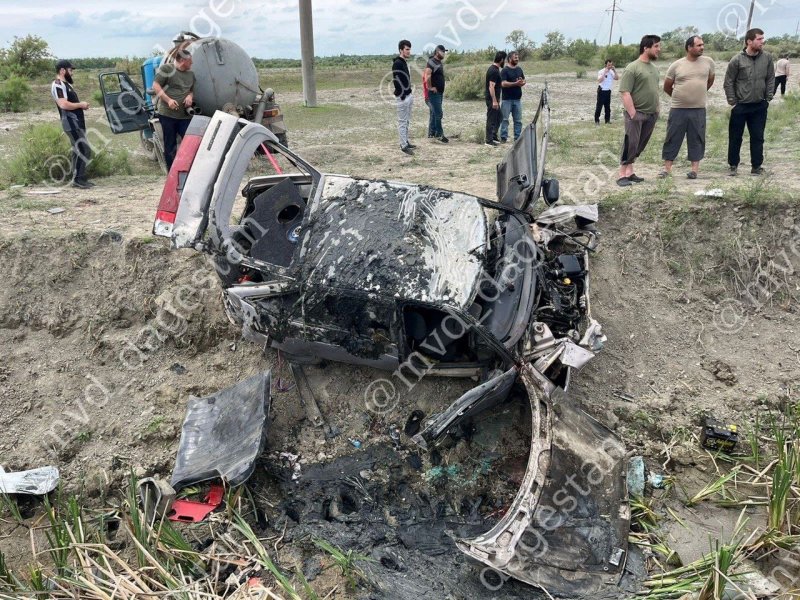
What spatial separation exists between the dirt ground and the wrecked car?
0.46 m

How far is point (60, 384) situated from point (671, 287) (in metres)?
5.81

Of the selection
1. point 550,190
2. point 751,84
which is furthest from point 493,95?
point 550,190

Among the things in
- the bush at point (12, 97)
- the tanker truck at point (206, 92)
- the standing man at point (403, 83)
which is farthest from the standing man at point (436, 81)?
the bush at point (12, 97)

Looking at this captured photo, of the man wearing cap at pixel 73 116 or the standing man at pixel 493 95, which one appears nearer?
the man wearing cap at pixel 73 116

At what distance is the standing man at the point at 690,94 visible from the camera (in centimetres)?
654

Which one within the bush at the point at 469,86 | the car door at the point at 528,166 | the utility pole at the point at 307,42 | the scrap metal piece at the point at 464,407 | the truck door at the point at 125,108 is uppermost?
the utility pole at the point at 307,42

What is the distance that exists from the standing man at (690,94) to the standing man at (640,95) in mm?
221

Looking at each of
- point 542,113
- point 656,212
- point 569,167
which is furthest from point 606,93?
point 542,113

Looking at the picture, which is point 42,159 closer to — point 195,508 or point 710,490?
point 195,508

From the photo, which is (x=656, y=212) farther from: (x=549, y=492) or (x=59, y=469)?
(x=59, y=469)

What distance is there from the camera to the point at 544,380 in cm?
389

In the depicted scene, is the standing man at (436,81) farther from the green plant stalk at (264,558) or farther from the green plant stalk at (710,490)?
the green plant stalk at (264,558)

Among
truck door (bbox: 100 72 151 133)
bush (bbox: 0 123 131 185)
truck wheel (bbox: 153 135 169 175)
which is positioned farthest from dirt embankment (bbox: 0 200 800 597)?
truck door (bbox: 100 72 151 133)

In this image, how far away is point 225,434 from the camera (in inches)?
175
